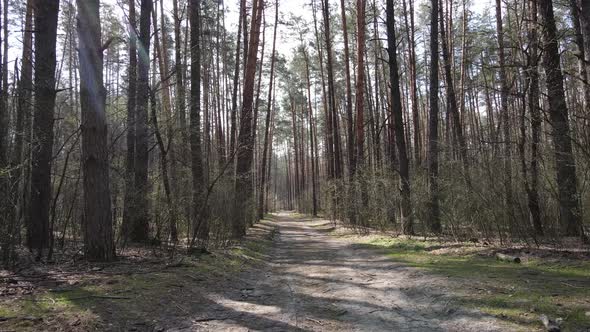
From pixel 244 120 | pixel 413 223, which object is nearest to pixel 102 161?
pixel 244 120

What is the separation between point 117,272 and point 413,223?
8.85 meters

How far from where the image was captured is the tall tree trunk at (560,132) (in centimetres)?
715

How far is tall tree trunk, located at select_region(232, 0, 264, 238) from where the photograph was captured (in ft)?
40.7

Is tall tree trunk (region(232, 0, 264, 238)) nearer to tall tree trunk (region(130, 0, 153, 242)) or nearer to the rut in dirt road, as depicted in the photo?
tall tree trunk (region(130, 0, 153, 242))

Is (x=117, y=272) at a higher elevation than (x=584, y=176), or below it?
below

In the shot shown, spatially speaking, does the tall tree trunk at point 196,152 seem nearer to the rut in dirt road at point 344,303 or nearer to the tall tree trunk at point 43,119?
the rut in dirt road at point 344,303

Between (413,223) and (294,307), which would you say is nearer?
(294,307)

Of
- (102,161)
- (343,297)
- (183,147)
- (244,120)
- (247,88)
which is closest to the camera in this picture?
(343,297)

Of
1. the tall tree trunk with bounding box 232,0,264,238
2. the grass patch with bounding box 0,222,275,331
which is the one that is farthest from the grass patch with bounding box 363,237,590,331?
the tall tree trunk with bounding box 232,0,264,238

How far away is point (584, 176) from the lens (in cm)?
696

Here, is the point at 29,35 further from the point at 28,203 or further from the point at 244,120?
the point at 28,203

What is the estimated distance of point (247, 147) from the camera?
39.2 ft

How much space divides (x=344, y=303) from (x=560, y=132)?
16.1ft

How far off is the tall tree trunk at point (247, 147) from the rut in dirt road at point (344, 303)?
435cm
